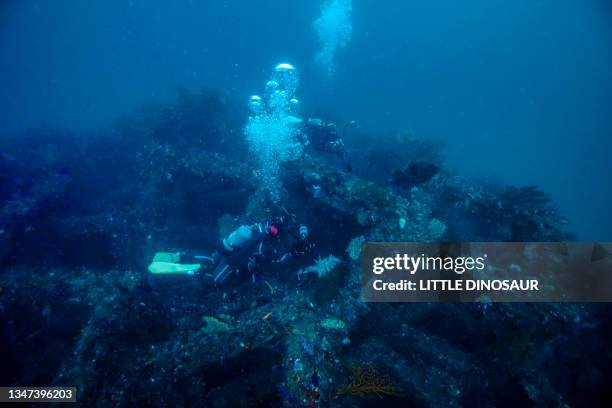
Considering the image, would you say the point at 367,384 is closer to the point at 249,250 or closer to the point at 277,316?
the point at 277,316

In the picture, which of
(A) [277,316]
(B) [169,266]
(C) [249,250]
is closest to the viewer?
(A) [277,316]

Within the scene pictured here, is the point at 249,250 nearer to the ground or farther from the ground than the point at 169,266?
farther from the ground

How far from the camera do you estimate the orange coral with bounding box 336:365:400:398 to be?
12.9 ft

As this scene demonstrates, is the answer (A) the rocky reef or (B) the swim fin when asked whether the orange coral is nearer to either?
(A) the rocky reef

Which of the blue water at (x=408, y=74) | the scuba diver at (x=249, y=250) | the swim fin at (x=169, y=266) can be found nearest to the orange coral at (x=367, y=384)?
the scuba diver at (x=249, y=250)

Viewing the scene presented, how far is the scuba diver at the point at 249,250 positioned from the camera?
18.4 feet

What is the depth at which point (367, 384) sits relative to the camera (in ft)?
13.3

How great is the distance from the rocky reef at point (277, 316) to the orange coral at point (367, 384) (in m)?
0.02

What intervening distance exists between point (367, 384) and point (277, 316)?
5.27 feet

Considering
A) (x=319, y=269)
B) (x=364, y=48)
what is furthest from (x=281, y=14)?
(x=319, y=269)

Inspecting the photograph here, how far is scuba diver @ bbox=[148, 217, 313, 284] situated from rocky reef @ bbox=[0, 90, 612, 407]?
0.33 meters

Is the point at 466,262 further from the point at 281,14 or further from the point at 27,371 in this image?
the point at 281,14

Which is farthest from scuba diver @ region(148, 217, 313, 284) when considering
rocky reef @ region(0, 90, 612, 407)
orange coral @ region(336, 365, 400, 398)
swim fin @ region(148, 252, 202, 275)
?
orange coral @ region(336, 365, 400, 398)

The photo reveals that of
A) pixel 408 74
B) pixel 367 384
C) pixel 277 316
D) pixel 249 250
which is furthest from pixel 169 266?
pixel 408 74
